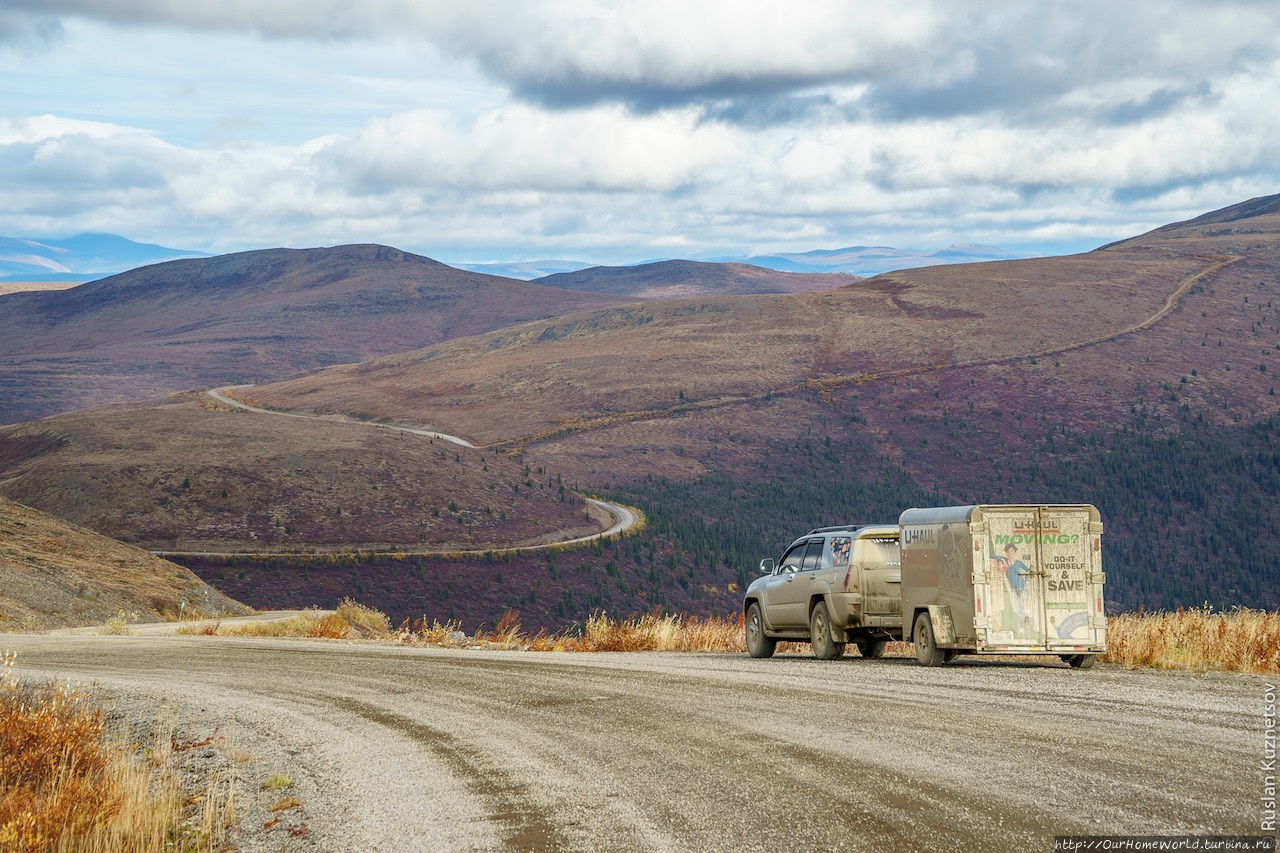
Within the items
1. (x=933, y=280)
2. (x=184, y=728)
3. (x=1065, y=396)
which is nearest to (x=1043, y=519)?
(x=184, y=728)

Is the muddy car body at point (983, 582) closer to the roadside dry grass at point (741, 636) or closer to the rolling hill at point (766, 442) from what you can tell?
the roadside dry grass at point (741, 636)

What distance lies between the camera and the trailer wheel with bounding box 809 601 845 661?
18.3 metres

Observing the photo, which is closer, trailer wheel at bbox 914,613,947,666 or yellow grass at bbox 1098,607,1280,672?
yellow grass at bbox 1098,607,1280,672

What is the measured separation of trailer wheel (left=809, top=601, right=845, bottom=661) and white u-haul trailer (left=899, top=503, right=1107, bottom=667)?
2.54 meters

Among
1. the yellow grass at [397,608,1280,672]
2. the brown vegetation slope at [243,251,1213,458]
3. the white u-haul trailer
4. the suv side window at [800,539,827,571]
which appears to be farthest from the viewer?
the brown vegetation slope at [243,251,1213,458]

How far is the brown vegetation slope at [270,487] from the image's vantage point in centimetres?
7944

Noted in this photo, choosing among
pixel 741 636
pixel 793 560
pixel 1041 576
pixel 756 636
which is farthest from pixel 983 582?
pixel 741 636

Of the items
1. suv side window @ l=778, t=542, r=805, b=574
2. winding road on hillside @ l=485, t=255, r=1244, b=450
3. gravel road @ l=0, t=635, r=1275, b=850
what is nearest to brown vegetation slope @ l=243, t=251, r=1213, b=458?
winding road on hillside @ l=485, t=255, r=1244, b=450

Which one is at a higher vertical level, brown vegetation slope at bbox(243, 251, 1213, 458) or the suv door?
brown vegetation slope at bbox(243, 251, 1213, 458)

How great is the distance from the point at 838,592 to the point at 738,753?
8.14m

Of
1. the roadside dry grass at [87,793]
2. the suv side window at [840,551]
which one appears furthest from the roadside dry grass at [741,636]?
the roadside dry grass at [87,793]

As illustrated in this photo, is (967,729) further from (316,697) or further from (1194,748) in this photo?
(316,697)

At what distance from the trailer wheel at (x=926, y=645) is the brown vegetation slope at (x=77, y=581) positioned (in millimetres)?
26887

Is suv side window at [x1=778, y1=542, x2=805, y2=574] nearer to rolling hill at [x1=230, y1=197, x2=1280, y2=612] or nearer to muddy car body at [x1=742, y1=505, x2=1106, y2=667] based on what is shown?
muddy car body at [x1=742, y1=505, x2=1106, y2=667]
